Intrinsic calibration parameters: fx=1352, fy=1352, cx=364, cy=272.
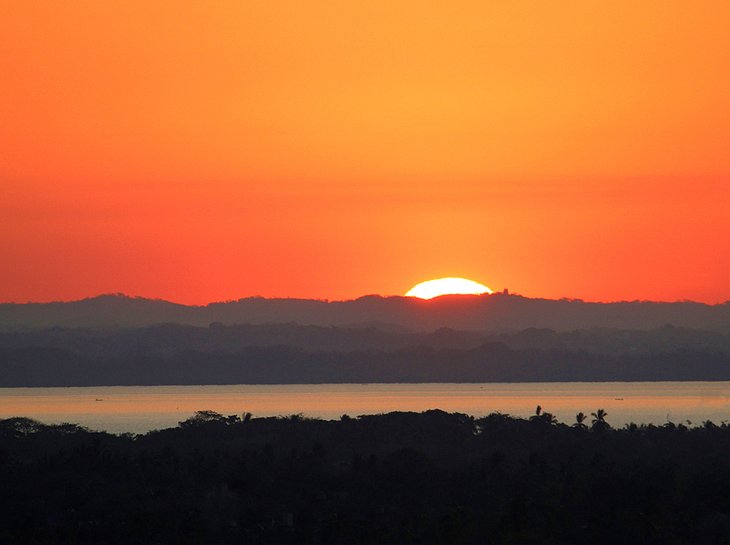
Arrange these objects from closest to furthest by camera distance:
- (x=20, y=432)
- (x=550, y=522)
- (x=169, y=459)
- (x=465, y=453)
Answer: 1. (x=550, y=522)
2. (x=169, y=459)
3. (x=465, y=453)
4. (x=20, y=432)

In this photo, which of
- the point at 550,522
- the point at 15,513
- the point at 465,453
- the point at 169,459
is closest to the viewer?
the point at 550,522

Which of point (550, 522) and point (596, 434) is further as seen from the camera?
point (596, 434)

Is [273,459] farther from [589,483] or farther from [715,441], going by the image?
[715,441]

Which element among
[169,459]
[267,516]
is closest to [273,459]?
[169,459]

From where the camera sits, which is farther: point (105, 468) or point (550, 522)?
point (105, 468)

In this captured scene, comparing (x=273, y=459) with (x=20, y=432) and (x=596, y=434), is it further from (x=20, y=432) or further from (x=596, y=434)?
(x=20, y=432)

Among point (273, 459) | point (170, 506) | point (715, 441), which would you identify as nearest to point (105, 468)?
point (273, 459)
